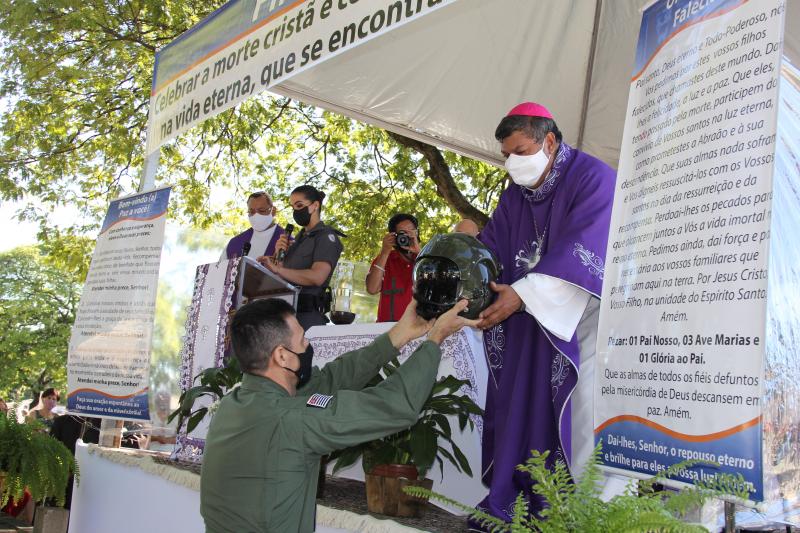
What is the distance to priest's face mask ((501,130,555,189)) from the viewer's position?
3852mm

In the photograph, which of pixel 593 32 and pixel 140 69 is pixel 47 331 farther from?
pixel 593 32

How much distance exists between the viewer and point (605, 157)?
7441mm

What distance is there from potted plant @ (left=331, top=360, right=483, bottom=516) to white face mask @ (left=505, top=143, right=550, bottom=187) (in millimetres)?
1043

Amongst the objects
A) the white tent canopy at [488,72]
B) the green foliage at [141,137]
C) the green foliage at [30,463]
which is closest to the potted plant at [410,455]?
the green foliage at [30,463]

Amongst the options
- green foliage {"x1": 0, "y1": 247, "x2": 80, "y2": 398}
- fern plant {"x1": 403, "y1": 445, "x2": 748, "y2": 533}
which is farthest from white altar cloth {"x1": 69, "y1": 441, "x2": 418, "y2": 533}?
green foliage {"x1": 0, "y1": 247, "x2": 80, "y2": 398}

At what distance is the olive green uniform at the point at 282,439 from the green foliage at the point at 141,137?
881 centimetres

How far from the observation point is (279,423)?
2.81m

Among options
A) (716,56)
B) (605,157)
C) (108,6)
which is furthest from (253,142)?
(716,56)

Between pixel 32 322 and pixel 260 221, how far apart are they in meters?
37.8

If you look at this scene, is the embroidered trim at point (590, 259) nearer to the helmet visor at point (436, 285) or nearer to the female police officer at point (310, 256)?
the helmet visor at point (436, 285)

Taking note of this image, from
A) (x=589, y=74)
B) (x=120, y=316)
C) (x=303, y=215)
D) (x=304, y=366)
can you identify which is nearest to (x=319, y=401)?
(x=304, y=366)

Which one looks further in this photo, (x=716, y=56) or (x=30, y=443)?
(x=30, y=443)

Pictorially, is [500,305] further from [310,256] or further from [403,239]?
[403,239]

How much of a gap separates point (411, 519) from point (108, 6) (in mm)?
11064
